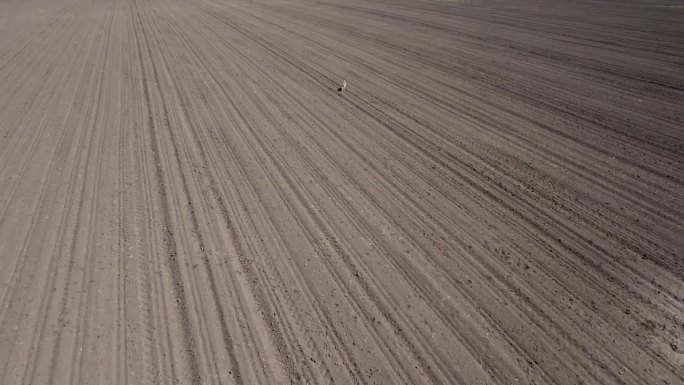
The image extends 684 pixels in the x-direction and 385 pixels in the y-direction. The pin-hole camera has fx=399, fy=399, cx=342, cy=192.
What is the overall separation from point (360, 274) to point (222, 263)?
162 centimetres

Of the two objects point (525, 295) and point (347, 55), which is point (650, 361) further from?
point (347, 55)

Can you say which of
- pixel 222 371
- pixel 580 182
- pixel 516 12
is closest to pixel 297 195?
pixel 222 371

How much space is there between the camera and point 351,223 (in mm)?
5289

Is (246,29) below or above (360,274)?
above

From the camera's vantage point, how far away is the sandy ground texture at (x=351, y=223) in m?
3.64

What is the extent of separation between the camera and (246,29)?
55.8 ft

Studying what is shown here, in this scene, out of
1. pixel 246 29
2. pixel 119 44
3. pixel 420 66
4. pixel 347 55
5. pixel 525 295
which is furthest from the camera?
pixel 246 29

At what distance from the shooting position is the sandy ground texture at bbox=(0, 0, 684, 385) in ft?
11.9

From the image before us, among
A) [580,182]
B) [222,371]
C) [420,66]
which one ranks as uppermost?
[420,66]

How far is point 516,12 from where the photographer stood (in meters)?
17.1

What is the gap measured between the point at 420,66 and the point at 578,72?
153 inches

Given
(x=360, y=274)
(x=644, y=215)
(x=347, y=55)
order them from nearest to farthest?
1. (x=360, y=274)
2. (x=644, y=215)
3. (x=347, y=55)

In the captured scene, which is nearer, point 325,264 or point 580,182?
point 325,264

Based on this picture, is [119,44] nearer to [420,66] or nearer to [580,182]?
[420,66]
